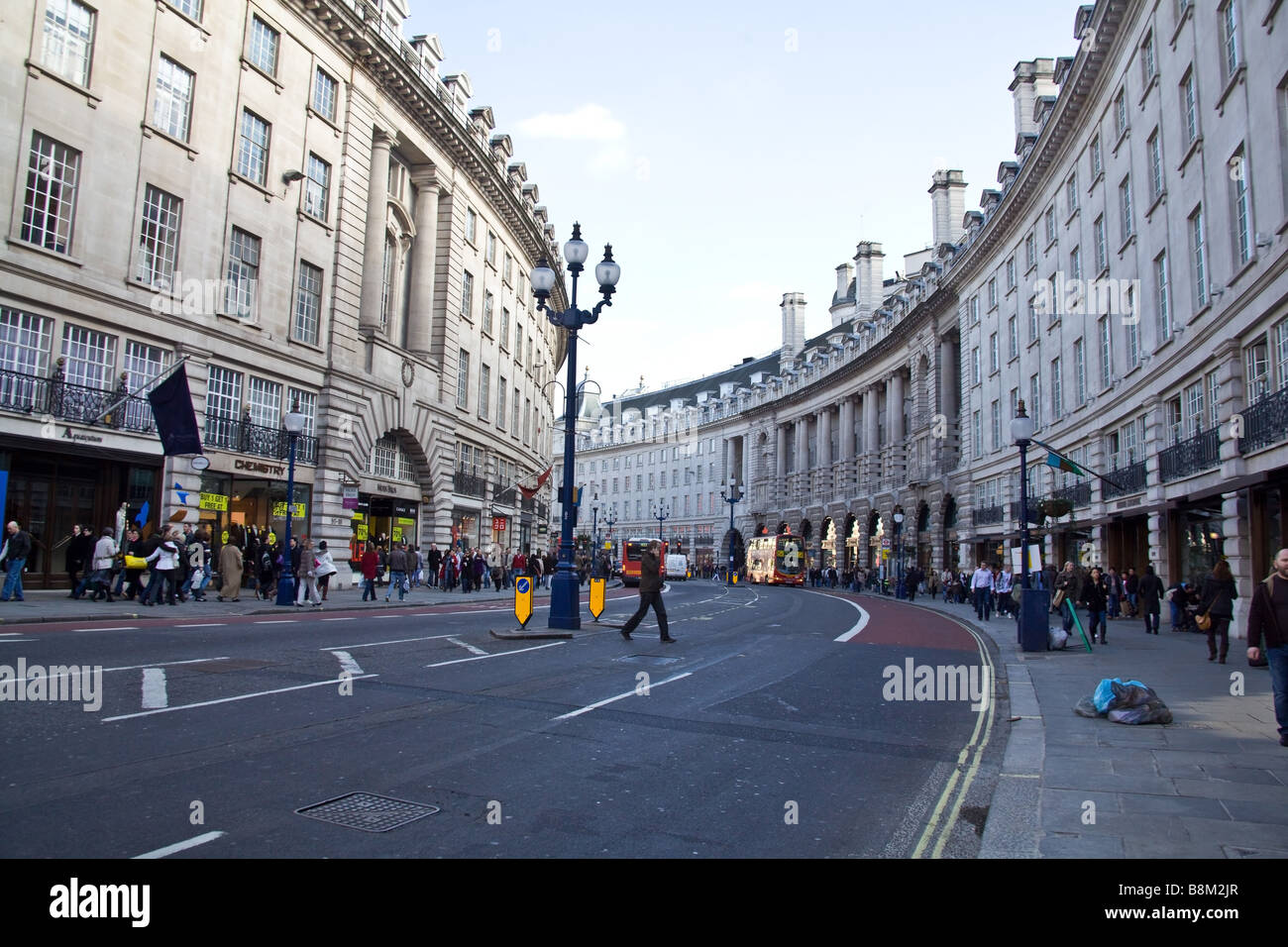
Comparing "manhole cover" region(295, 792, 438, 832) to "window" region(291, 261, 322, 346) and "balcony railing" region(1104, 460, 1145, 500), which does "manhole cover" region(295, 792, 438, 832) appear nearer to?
"balcony railing" region(1104, 460, 1145, 500)

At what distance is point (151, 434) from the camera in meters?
23.3

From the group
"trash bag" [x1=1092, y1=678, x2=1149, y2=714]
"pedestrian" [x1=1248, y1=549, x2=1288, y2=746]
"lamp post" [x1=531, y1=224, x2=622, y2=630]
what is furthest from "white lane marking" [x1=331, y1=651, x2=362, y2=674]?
"pedestrian" [x1=1248, y1=549, x2=1288, y2=746]

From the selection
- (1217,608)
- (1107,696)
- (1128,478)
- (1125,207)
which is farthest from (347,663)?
(1125,207)

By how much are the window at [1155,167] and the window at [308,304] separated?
1031 inches

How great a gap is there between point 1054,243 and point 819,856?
36.1 metres

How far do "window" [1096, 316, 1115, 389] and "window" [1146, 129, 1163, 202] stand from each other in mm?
5176

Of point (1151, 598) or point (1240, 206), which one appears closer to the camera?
point (1240, 206)

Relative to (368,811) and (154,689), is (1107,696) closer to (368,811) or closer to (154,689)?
(368,811)

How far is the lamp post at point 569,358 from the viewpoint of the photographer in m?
16.9

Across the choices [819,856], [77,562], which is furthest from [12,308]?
[819,856]

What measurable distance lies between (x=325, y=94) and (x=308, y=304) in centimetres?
752

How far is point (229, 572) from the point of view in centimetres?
2338

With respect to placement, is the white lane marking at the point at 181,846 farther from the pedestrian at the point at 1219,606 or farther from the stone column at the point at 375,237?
the stone column at the point at 375,237
